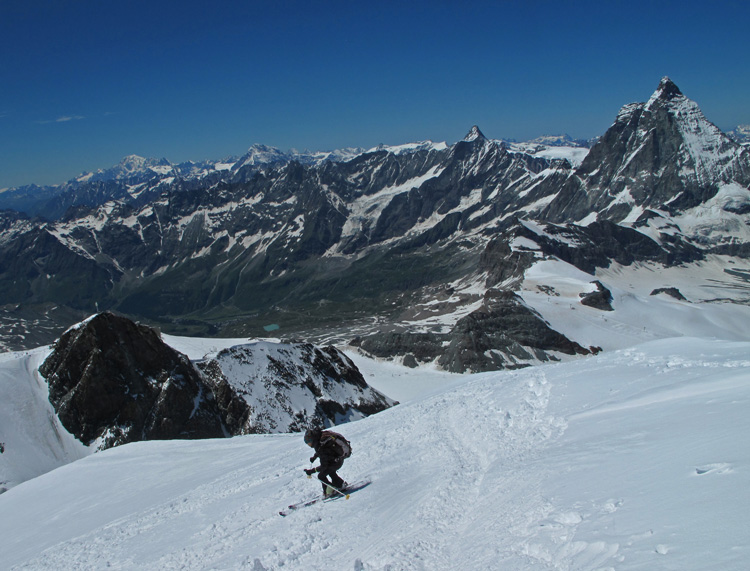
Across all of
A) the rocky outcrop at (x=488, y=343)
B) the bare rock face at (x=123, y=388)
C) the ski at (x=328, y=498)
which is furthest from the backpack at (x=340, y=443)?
the rocky outcrop at (x=488, y=343)

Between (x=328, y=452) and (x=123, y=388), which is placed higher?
(x=123, y=388)

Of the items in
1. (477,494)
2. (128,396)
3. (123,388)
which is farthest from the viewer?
(123,388)

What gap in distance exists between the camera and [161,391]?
155ft

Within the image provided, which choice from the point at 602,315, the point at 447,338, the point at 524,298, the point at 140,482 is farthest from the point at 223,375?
the point at 602,315

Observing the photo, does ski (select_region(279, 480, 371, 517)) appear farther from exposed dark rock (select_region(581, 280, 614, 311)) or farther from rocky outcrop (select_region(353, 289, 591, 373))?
exposed dark rock (select_region(581, 280, 614, 311))

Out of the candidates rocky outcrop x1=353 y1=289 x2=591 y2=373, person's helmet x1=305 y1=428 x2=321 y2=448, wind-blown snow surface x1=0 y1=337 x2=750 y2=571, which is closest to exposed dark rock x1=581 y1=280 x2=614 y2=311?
rocky outcrop x1=353 y1=289 x2=591 y2=373

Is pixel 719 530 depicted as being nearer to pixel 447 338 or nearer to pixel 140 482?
pixel 140 482

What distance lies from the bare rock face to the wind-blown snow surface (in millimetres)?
22076

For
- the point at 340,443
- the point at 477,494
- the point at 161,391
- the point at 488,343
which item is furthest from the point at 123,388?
the point at 488,343

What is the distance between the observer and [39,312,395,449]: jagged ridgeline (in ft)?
149

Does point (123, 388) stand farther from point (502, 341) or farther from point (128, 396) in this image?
point (502, 341)

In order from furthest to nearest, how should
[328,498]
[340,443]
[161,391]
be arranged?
[161,391] → [340,443] → [328,498]

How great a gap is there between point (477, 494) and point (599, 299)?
462 ft

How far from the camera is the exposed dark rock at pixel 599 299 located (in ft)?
443
